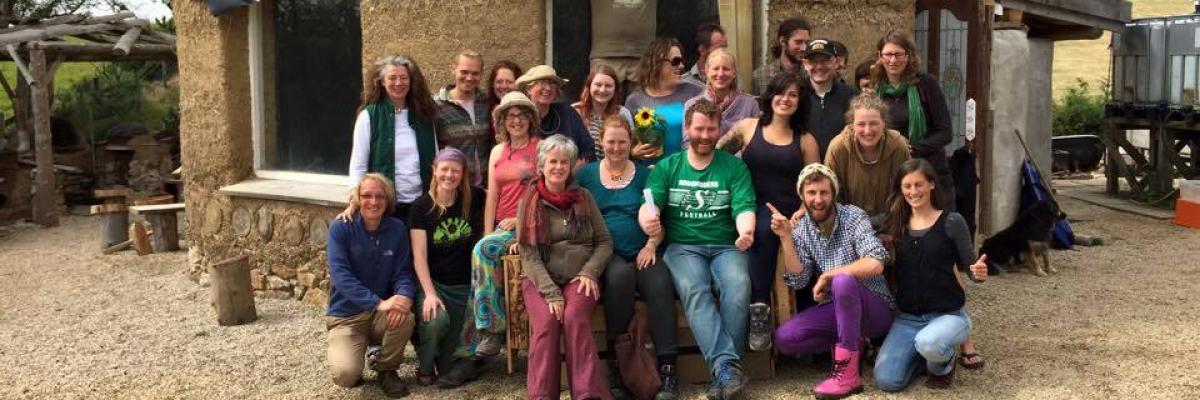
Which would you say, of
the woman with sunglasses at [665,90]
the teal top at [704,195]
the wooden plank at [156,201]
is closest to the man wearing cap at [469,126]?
the woman with sunglasses at [665,90]

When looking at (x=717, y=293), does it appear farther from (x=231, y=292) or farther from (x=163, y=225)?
(x=163, y=225)

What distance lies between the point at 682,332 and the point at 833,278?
29.6 inches

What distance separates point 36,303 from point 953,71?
23.7ft

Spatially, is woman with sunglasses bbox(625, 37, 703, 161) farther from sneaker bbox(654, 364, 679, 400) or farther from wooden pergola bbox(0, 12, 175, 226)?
wooden pergola bbox(0, 12, 175, 226)

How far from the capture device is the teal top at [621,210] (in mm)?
5204

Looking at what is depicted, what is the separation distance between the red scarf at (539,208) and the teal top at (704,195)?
392 mm

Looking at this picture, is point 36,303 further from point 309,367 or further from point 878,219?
point 878,219

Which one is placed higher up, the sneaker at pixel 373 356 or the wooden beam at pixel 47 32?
the wooden beam at pixel 47 32

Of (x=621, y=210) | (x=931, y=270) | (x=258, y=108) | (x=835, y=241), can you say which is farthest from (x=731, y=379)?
(x=258, y=108)

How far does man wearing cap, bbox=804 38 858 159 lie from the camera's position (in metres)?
5.43

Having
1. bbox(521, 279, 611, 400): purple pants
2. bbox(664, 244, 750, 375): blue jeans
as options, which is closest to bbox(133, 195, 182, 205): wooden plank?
bbox(521, 279, 611, 400): purple pants

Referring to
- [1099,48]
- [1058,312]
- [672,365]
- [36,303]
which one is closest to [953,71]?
[1058,312]

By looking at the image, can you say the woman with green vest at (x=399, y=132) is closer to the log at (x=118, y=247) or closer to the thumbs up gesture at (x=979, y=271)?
the thumbs up gesture at (x=979, y=271)

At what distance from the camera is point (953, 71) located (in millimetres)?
8820
